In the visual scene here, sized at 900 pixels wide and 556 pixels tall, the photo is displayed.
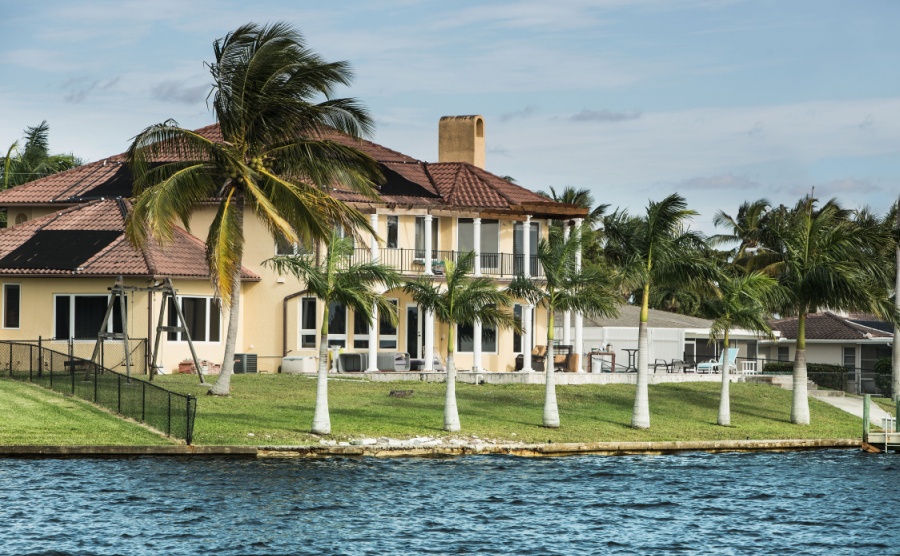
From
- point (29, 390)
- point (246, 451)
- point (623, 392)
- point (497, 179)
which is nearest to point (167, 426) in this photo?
point (246, 451)

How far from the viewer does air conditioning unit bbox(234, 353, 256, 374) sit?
48438mm

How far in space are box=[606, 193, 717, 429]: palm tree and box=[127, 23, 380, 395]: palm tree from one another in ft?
25.7

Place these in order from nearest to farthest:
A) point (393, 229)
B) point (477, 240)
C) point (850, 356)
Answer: point (477, 240)
point (393, 229)
point (850, 356)

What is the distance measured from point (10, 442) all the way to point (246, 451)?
18.6 feet

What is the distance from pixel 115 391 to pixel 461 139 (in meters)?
26.2

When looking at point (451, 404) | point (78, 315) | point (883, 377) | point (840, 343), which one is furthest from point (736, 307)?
point (840, 343)

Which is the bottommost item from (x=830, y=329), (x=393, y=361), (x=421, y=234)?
(x=393, y=361)

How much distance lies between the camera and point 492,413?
40281 mm

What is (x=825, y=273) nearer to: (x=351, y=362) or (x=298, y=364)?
(x=351, y=362)

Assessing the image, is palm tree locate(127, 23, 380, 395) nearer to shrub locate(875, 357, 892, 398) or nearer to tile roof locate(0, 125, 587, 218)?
tile roof locate(0, 125, 587, 218)

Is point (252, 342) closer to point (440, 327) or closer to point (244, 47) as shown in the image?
point (440, 327)

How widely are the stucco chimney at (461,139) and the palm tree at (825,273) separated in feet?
59.0

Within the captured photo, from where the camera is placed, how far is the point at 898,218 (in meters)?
51.3

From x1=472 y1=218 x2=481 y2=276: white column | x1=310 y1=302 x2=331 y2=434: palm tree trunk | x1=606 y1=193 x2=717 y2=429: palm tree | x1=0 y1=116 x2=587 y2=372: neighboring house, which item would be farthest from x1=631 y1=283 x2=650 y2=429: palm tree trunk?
x1=472 y1=218 x2=481 y2=276: white column
